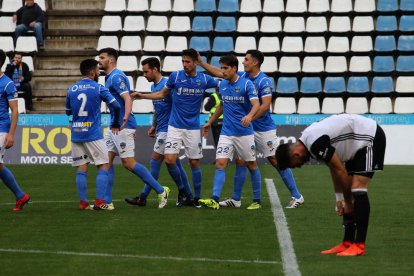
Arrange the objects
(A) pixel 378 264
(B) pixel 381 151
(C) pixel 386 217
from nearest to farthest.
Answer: (A) pixel 378 264 < (B) pixel 381 151 < (C) pixel 386 217

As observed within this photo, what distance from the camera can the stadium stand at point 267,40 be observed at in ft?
87.6

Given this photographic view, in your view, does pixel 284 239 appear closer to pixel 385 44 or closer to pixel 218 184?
pixel 218 184

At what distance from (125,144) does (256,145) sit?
1.95m

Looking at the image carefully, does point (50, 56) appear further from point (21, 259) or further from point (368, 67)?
point (21, 259)

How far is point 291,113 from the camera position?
25.6 meters

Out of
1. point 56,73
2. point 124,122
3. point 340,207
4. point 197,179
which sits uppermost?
point 56,73

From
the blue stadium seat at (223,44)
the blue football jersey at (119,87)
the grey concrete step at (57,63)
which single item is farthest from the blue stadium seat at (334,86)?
the blue football jersey at (119,87)

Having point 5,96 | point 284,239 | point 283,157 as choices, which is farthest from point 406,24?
point 283,157

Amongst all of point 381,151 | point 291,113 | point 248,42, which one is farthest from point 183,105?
point 248,42

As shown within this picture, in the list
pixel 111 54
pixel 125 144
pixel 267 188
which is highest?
pixel 111 54

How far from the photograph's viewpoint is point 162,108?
14.1 metres

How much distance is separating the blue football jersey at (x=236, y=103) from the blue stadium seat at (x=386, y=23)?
15.3 meters

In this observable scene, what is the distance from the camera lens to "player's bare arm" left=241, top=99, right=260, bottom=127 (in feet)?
41.5

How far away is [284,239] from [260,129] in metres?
4.06
